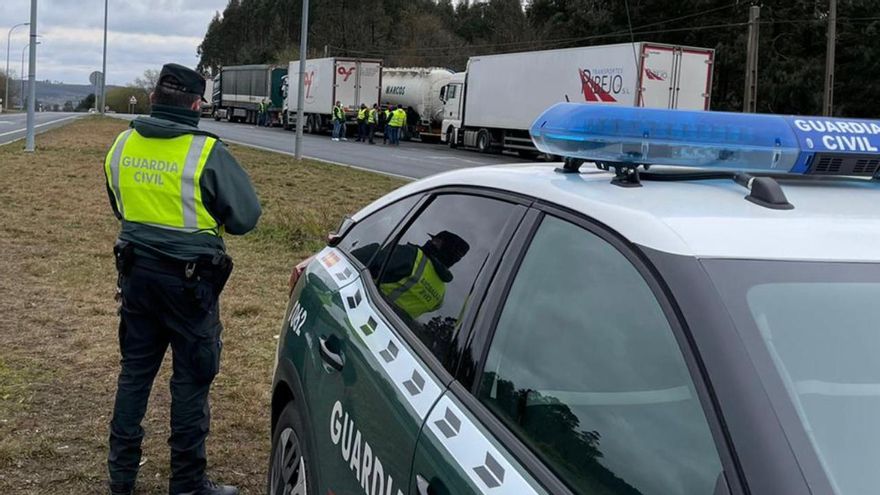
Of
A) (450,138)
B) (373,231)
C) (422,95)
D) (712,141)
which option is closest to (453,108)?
(450,138)

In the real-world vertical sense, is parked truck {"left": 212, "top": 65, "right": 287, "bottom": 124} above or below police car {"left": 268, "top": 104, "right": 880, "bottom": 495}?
above

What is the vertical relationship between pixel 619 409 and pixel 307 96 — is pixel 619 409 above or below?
below

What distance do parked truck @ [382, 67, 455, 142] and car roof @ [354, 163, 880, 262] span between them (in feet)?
136

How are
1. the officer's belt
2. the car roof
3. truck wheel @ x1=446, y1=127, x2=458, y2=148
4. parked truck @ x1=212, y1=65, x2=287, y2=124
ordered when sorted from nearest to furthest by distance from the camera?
the car roof
the officer's belt
truck wheel @ x1=446, y1=127, x2=458, y2=148
parked truck @ x1=212, y1=65, x2=287, y2=124

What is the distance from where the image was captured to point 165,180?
3473 mm

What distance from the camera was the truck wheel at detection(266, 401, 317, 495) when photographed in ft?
9.45

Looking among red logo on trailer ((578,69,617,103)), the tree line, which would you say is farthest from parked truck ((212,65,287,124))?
red logo on trailer ((578,69,617,103))

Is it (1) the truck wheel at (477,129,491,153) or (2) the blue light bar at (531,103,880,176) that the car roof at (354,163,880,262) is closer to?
(2) the blue light bar at (531,103,880,176)

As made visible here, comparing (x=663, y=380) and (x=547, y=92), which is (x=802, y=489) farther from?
(x=547, y=92)

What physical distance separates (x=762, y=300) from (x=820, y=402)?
0.66 feet

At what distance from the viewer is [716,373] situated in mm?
1514

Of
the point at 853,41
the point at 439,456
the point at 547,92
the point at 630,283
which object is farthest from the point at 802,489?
the point at 853,41

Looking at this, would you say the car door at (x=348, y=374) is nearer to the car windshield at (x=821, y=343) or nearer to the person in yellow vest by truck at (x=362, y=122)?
the car windshield at (x=821, y=343)

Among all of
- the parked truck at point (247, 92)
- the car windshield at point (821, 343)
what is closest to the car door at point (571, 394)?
the car windshield at point (821, 343)
